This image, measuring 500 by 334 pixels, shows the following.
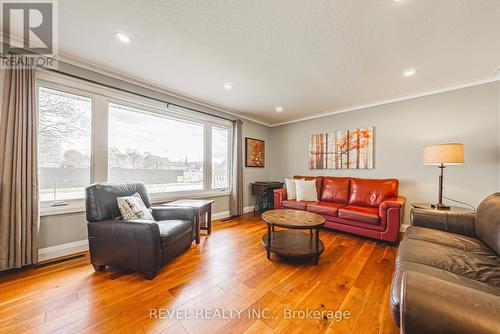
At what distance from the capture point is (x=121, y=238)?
1.85 m

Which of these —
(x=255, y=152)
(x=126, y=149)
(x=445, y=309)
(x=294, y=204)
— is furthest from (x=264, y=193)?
(x=445, y=309)

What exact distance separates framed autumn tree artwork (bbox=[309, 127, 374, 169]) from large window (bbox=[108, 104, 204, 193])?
2596 millimetres

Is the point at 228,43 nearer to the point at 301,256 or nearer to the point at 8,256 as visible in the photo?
the point at 301,256

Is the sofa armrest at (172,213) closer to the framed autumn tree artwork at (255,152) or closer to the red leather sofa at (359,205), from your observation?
the red leather sofa at (359,205)

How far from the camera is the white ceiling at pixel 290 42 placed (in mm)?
1537

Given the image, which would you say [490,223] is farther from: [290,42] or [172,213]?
[172,213]

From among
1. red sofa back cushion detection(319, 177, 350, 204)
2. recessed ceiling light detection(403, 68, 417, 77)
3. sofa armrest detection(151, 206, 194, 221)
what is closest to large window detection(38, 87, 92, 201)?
sofa armrest detection(151, 206, 194, 221)

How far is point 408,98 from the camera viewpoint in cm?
324

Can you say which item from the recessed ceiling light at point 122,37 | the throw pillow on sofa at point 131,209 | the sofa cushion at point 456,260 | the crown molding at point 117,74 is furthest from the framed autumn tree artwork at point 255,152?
the sofa cushion at point 456,260

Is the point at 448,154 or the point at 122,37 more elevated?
the point at 122,37

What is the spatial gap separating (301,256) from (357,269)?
61 cm

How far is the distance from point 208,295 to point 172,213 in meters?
1.19

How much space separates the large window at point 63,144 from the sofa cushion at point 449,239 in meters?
3.79

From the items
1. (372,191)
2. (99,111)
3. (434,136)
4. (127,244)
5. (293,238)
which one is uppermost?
(99,111)
